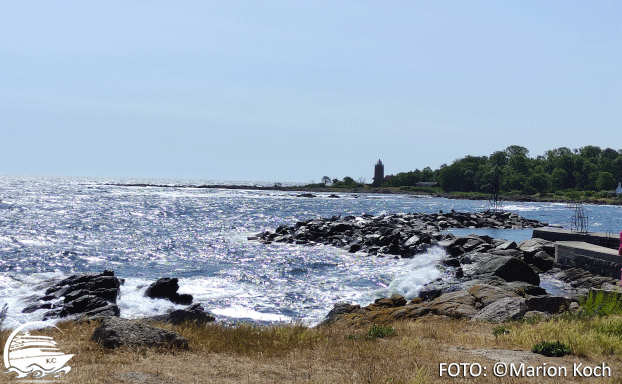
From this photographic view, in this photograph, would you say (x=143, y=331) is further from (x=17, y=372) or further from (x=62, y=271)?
(x=62, y=271)

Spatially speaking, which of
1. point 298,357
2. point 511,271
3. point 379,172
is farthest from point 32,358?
point 379,172

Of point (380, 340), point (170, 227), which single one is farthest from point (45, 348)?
point (170, 227)

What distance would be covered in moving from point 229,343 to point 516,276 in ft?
48.2

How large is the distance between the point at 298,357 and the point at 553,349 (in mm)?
4390

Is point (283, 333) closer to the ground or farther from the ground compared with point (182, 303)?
farther from the ground

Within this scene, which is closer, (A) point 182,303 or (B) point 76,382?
(B) point 76,382

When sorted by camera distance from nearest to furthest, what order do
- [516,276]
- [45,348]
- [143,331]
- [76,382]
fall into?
[76,382] < [45,348] < [143,331] < [516,276]

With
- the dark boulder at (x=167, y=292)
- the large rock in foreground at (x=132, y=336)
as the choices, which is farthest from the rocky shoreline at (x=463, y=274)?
the dark boulder at (x=167, y=292)

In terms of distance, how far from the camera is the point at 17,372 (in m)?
6.33

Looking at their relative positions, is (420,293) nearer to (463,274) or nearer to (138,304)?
(463,274)

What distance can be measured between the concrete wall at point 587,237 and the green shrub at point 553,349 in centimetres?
2012

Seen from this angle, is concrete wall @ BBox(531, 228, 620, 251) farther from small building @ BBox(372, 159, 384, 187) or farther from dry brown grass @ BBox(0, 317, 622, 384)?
small building @ BBox(372, 159, 384, 187)

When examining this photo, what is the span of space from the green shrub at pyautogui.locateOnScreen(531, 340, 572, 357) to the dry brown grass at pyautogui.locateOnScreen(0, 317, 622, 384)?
18cm

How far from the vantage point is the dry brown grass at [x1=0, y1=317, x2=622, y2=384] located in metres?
6.80
